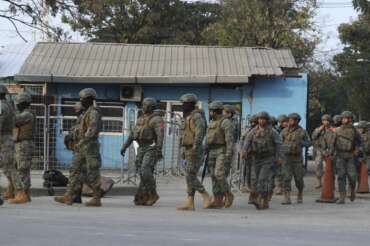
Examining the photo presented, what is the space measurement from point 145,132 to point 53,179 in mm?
3105

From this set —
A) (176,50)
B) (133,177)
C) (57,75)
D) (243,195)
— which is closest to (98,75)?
(57,75)

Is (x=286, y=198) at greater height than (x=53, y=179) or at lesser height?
lesser

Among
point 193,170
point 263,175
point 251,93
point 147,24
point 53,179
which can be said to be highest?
point 147,24

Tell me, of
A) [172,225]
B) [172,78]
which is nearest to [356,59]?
[172,78]

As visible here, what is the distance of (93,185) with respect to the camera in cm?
1285

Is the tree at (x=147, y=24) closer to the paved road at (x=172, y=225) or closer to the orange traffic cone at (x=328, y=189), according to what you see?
the orange traffic cone at (x=328, y=189)

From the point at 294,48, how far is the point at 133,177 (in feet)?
70.5

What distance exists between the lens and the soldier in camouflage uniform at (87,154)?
12789 millimetres

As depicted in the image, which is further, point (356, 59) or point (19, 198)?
point (356, 59)

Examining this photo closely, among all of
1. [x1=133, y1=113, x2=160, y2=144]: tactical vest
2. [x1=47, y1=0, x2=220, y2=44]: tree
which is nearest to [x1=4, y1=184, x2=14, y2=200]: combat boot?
[x1=133, y1=113, x2=160, y2=144]: tactical vest

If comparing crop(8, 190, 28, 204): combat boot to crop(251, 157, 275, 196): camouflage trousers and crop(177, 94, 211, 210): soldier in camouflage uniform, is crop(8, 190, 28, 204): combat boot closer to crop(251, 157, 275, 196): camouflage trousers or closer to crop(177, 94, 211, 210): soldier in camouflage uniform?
crop(177, 94, 211, 210): soldier in camouflage uniform

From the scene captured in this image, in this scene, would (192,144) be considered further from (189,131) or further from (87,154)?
(87,154)

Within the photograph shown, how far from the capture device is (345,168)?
51.4 feet

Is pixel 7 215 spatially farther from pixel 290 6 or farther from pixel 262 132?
pixel 290 6
